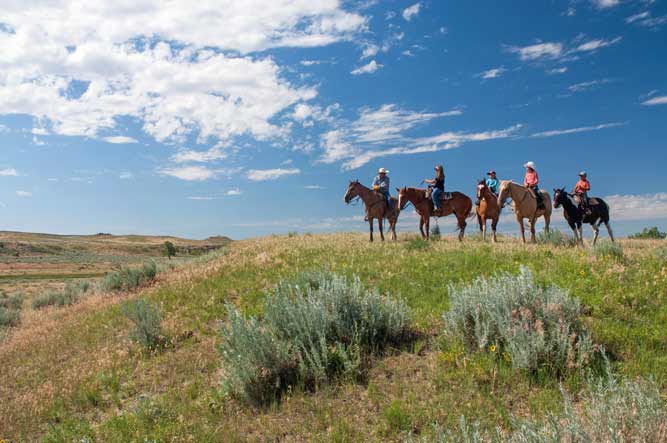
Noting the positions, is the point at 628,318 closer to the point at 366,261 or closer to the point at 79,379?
the point at 366,261

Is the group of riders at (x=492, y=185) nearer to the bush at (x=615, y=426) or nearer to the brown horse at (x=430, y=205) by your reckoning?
the brown horse at (x=430, y=205)

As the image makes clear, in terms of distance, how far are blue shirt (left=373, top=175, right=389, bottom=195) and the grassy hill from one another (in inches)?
338

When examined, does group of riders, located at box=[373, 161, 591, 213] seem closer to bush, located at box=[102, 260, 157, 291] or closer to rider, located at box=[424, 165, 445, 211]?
rider, located at box=[424, 165, 445, 211]

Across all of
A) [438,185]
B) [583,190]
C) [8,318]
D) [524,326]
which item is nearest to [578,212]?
[583,190]

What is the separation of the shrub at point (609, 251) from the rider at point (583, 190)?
9074 millimetres

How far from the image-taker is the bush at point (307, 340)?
5984mm

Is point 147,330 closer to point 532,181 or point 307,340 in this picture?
point 307,340

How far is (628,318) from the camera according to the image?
22.1 ft

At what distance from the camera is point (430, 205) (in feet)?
67.2

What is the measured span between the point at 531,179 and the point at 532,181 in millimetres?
99

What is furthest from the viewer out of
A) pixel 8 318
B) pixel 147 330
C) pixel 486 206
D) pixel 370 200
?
pixel 370 200

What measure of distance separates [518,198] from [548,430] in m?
15.7

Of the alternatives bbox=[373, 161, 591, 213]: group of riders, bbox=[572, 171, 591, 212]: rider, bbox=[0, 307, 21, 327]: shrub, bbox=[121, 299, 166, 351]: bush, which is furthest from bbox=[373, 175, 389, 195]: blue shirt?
bbox=[0, 307, 21, 327]: shrub

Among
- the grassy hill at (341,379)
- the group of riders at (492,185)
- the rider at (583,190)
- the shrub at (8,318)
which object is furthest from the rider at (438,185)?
the shrub at (8,318)
